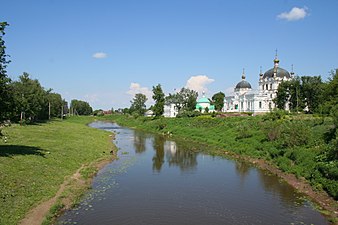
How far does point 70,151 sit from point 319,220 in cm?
2072

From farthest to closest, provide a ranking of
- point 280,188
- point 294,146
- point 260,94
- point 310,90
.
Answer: point 260,94, point 310,90, point 294,146, point 280,188

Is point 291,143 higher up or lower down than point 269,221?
higher up

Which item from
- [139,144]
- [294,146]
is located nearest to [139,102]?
[139,144]

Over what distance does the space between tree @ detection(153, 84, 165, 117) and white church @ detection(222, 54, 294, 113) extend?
939 inches

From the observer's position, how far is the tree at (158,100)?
8506 cm

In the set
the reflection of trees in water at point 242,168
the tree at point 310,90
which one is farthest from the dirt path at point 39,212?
the tree at point 310,90

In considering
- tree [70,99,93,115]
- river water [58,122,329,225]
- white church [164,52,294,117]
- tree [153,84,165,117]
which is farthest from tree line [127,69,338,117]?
tree [70,99,93,115]

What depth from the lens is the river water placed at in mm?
13819

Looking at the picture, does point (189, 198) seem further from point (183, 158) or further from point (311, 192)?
point (183, 158)

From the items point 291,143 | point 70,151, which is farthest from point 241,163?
point 70,151

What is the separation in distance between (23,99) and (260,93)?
2380 inches

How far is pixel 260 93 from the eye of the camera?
82.0m

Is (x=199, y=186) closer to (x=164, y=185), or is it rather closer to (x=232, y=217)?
(x=164, y=185)

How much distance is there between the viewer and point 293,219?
1395cm
